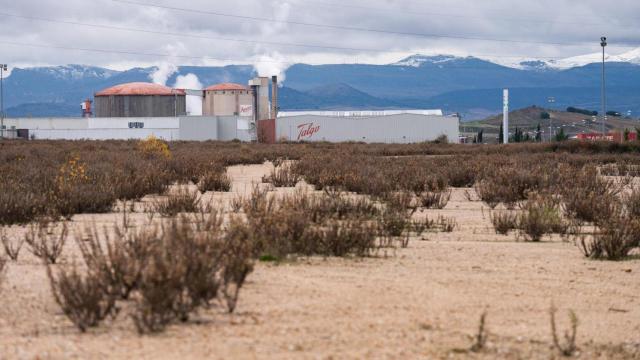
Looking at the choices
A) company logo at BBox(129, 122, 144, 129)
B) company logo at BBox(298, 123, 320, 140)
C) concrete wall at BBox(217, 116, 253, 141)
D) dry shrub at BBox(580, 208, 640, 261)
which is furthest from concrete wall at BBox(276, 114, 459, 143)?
dry shrub at BBox(580, 208, 640, 261)

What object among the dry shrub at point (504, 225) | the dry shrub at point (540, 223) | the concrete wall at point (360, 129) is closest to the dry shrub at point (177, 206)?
the dry shrub at point (504, 225)

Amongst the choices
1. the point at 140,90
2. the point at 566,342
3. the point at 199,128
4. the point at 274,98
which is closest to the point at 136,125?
the point at 199,128

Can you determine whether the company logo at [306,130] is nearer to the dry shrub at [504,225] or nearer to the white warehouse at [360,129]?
the white warehouse at [360,129]

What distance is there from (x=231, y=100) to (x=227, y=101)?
648mm

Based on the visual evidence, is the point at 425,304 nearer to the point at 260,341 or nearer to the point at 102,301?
the point at 260,341

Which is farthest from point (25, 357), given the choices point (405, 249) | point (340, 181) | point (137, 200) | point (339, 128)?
point (339, 128)

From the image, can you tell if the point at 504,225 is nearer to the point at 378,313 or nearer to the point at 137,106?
the point at 378,313

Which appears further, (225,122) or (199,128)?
(225,122)

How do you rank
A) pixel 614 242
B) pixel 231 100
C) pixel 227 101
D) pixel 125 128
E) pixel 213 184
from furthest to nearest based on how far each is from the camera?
pixel 227 101 → pixel 231 100 → pixel 125 128 → pixel 213 184 → pixel 614 242

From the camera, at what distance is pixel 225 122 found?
91375mm

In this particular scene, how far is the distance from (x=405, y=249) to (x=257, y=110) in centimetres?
9396

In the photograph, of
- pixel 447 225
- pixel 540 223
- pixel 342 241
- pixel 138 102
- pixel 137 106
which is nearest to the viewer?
pixel 342 241

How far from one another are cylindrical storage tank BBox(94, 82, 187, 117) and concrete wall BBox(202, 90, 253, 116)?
13.2ft

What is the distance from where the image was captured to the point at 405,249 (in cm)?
1030
